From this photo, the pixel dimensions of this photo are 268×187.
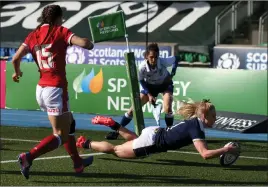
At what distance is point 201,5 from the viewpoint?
1220 inches

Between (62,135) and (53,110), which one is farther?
(62,135)

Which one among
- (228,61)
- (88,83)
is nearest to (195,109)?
(88,83)

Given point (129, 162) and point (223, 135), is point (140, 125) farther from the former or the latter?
point (223, 135)

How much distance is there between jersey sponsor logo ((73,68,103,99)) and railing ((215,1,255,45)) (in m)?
11.4

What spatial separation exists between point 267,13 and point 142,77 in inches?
590

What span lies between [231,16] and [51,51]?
20.6m

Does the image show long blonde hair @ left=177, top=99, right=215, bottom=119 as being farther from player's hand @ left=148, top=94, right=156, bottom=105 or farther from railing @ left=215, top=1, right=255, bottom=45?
railing @ left=215, top=1, right=255, bottom=45

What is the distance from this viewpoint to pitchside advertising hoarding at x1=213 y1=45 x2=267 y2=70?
86.1 feet

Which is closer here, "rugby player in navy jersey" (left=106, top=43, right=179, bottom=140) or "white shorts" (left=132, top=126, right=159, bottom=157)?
"white shorts" (left=132, top=126, right=159, bottom=157)

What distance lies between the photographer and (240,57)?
27.0 metres

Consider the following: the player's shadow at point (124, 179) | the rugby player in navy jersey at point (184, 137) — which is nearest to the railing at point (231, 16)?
the player's shadow at point (124, 179)

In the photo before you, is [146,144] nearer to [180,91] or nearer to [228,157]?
[228,157]

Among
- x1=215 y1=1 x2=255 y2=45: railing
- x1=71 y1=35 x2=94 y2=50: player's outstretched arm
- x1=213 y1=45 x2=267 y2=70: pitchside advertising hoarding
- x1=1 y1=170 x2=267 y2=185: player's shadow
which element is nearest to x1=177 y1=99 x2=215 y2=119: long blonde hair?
x1=71 y1=35 x2=94 y2=50: player's outstretched arm

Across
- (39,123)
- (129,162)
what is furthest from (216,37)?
(129,162)
